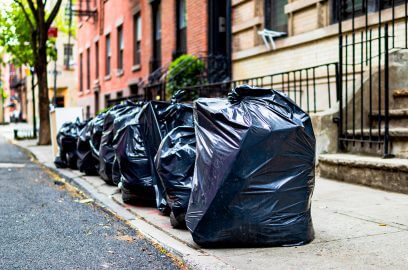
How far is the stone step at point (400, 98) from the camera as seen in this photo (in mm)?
6742

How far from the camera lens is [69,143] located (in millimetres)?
9805

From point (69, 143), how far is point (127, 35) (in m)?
10.2

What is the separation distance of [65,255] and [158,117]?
2.11 meters

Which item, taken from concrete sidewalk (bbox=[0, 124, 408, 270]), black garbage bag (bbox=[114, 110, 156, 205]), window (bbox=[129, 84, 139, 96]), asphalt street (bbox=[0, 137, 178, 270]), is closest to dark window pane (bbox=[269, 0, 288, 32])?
concrete sidewalk (bbox=[0, 124, 408, 270])

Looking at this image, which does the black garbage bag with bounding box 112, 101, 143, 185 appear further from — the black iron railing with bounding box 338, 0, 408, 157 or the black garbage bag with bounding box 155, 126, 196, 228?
the black iron railing with bounding box 338, 0, 408, 157

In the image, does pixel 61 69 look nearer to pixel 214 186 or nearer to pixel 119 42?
pixel 119 42

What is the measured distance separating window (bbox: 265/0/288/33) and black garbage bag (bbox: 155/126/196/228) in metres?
6.07

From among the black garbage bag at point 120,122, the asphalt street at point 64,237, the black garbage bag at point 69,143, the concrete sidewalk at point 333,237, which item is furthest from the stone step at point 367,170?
the black garbage bag at point 69,143

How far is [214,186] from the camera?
146 inches

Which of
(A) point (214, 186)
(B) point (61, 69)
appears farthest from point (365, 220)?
(B) point (61, 69)

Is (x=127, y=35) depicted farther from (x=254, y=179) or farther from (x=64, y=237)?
(x=254, y=179)

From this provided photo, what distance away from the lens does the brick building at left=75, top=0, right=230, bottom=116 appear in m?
12.9

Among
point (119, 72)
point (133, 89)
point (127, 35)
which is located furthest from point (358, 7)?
point (119, 72)

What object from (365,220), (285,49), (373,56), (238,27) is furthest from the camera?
(238,27)
